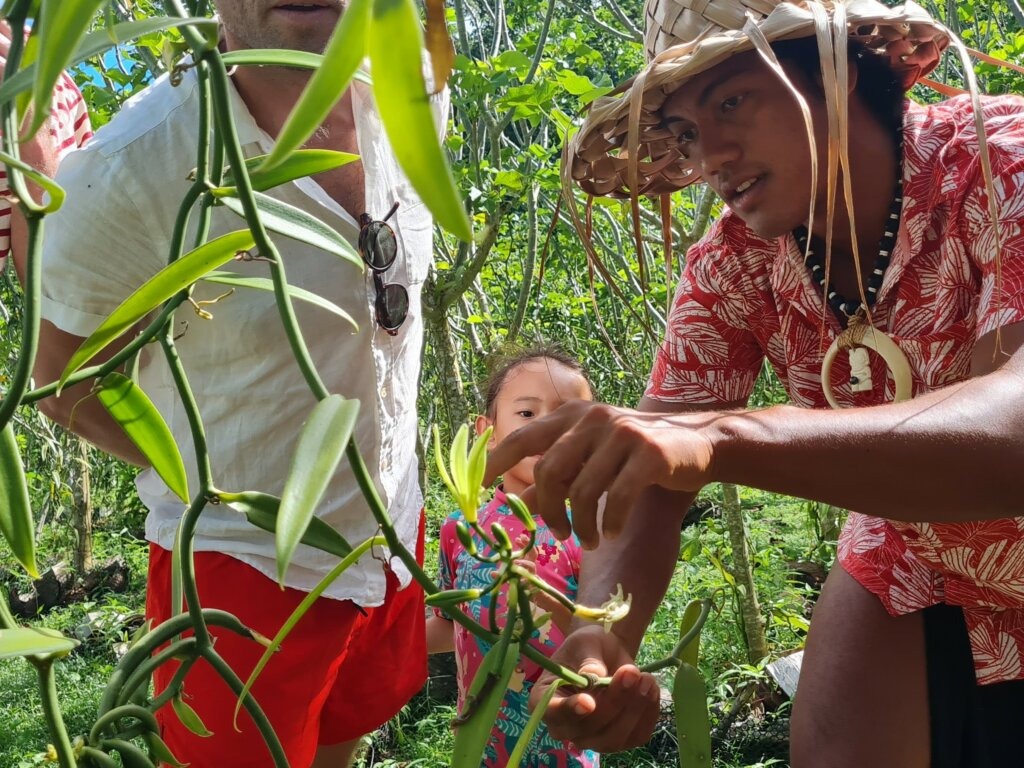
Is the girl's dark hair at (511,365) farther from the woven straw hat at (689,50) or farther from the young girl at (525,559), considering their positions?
the woven straw hat at (689,50)

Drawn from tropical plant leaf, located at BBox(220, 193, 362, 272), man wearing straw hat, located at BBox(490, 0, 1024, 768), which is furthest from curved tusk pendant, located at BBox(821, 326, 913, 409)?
tropical plant leaf, located at BBox(220, 193, 362, 272)

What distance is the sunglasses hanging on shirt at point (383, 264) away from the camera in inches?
37.8

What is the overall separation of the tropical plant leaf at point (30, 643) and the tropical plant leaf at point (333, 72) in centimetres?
16

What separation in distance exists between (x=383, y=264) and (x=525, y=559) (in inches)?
14.8

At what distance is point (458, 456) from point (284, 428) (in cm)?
70

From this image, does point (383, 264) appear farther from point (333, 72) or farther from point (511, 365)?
point (333, 72)

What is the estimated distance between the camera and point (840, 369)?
2.97 ft

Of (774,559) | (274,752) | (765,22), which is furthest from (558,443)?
(774,559)

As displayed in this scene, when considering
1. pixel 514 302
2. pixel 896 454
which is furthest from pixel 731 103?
pixel 514 302

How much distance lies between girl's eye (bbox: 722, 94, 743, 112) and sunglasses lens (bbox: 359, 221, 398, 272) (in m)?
0.34

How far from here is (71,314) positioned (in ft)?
2.84

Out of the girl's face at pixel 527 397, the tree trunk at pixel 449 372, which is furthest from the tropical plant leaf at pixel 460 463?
the tree trunk at pixel 449 372

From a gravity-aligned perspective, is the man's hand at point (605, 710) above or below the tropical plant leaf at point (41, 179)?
below

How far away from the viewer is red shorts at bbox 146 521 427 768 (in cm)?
98
